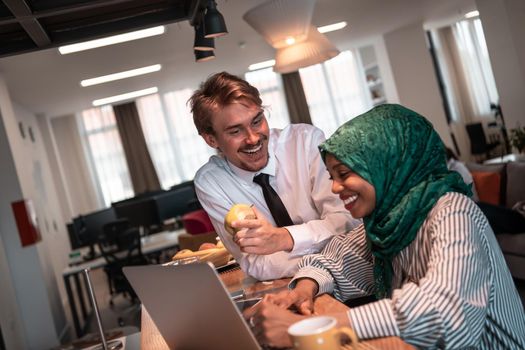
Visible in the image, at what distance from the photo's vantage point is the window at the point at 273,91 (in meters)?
16.2

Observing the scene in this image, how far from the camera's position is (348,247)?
6.00 ft

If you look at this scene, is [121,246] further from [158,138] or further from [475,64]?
[475,64]

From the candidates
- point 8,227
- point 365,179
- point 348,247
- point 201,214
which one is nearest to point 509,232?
point 201,214

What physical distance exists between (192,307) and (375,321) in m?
0.35

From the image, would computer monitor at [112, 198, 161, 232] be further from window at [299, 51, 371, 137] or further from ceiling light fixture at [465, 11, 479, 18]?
ceiling light fixture at [465, 11, 479, 18]

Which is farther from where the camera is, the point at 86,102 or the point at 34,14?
the point at 86,102

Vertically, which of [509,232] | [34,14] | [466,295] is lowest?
[509,232]

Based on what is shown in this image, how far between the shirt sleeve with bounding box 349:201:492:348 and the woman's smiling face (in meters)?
0.24

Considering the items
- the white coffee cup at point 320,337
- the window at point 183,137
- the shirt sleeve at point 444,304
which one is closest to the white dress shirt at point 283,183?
the shirt sleeve at point 444,304

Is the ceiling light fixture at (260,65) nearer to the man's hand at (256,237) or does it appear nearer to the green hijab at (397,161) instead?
the man's hand at (256,237)

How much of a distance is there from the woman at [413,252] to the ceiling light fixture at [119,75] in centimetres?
904

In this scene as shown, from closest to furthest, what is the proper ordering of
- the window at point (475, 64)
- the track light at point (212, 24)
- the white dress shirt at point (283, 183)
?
the white dress shirt at point (283, 183)
the track light at point (212, 24)
the window at point (475, 64)

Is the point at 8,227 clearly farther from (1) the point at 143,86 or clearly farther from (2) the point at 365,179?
(2) the point at 365,179

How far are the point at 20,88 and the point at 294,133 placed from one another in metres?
8.18
